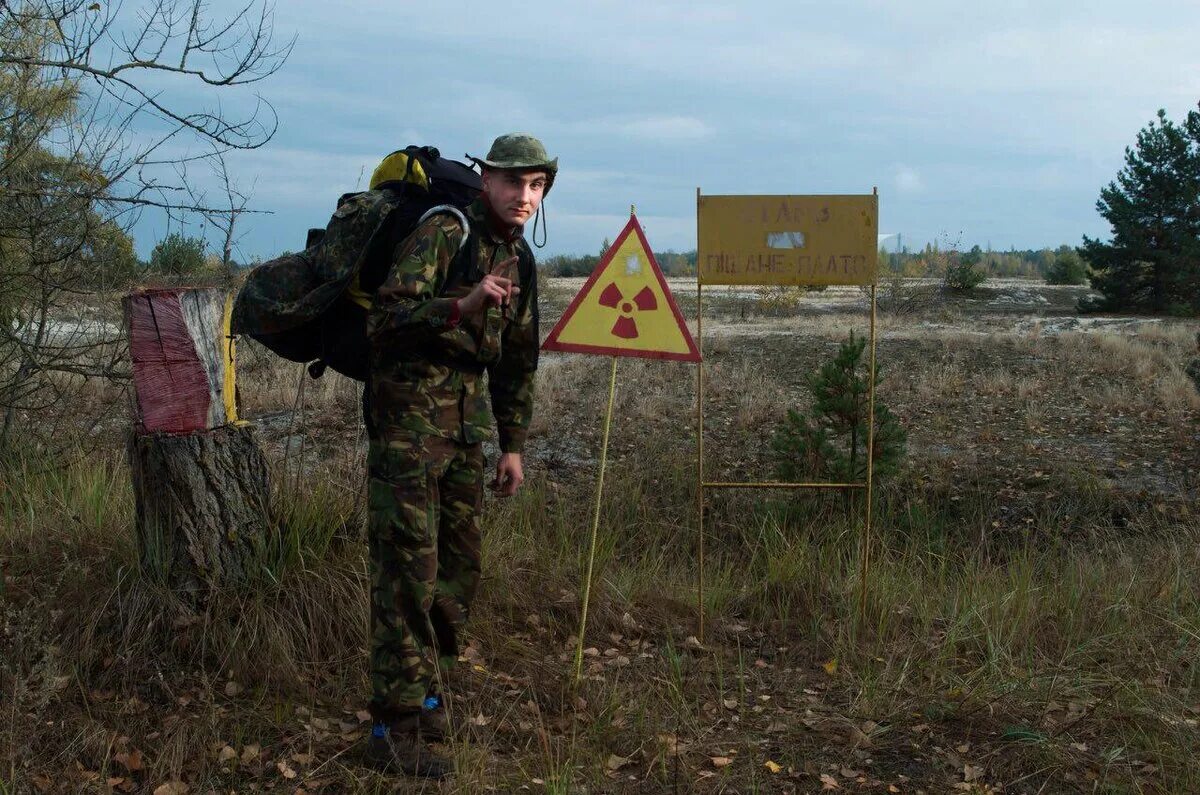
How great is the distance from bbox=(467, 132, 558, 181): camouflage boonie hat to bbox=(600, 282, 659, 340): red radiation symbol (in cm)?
116

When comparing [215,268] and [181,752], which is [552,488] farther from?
[181,752]

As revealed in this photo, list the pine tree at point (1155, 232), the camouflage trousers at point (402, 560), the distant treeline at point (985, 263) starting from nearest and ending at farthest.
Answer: the camouflage trousers at point (402, 560), the pine tree at point (1155, 232), the distant treeline at point (985, 263)

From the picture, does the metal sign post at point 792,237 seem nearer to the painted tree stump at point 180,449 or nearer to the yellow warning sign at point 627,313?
the yellow warning sign at point 627,313

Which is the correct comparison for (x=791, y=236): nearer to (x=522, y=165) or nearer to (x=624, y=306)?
(x=624, y=306)

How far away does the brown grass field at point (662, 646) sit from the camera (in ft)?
14.3

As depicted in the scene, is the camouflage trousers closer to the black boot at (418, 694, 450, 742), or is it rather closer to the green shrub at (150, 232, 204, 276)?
the black boot at (418, 694, 450, 742)

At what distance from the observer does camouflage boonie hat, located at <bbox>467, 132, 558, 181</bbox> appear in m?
4.06

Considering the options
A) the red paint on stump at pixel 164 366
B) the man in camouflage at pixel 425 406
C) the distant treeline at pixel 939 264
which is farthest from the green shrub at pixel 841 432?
the distant treeline at pixel 939 264

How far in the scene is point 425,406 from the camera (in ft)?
13.4

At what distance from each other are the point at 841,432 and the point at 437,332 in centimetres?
517

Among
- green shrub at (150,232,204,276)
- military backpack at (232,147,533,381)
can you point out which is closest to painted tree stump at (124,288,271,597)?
military backpack at (232,147,533,381)

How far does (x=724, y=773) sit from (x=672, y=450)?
212 inches

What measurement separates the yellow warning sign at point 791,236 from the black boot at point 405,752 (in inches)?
110

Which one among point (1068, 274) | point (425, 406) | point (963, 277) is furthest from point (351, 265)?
point (1068, 274)
